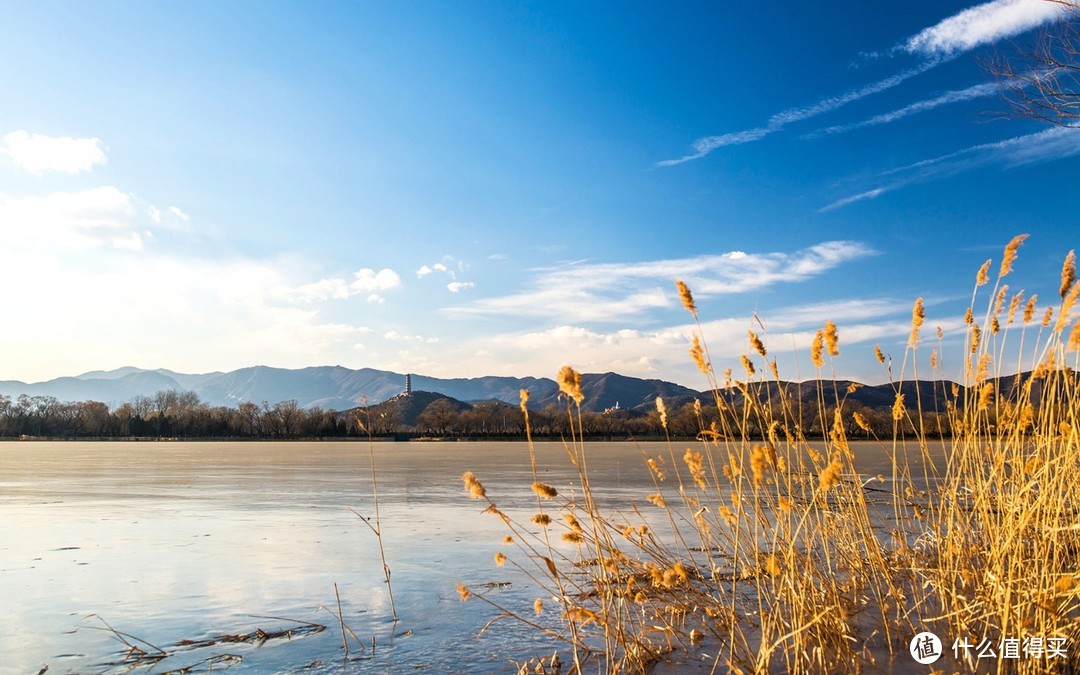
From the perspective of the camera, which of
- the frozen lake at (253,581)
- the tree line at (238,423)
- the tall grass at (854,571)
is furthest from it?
the tree line at (238,423)

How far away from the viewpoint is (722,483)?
18109 millimetres

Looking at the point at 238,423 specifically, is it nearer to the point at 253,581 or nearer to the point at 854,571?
the point at 253,581

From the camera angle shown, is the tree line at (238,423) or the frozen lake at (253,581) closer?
the frozen lake at (253,581)

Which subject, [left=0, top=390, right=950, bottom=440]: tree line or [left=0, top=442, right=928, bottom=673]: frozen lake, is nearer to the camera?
[left=0, top=442, right=928, bottom=673]: frozen lake

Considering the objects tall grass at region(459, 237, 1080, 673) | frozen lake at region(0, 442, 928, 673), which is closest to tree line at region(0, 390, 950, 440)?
frozen lake at region(0, 442, 928, 673)

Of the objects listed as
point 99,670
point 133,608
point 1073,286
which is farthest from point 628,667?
point 133,608

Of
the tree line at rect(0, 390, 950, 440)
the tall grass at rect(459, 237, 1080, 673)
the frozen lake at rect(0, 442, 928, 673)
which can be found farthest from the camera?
the tree line at rect(0, 390, 950, 440)

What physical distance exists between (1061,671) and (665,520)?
6925 millimetres

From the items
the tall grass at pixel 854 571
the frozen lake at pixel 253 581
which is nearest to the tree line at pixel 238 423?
the frozen lake at pixel 253 581

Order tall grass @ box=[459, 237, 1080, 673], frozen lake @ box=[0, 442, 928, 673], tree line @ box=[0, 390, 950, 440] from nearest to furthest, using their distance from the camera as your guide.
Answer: tall grass @ box=[459, 237, 1080, 673]
frozen lake @ box=[0, 442, 928, 673]
tree line @ box=[0, 390, 950, 440]

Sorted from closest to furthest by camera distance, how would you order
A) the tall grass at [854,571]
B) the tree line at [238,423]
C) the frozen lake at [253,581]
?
1. the tall grass at [854,571]
2. the frozen lake at [253,581]
3. the tree line at [238,423]

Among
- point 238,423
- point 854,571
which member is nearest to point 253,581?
point 854,571

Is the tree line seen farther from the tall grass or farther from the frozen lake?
the tall grass

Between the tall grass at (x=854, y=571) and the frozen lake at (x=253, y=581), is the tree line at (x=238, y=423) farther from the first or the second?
the tall grass at (x=854, y=571)
